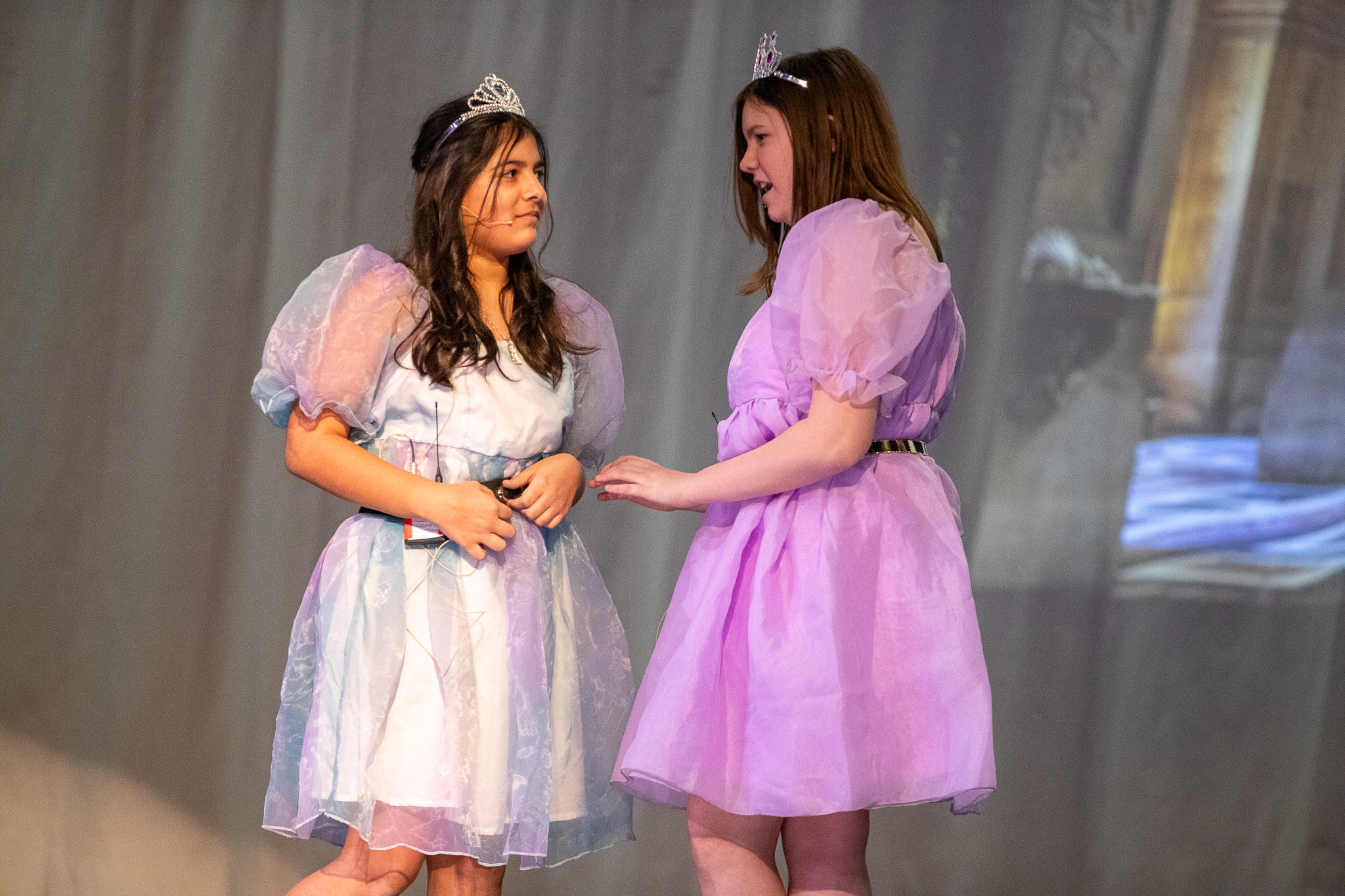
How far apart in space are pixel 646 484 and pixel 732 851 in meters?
0.49

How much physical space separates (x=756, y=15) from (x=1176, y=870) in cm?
219

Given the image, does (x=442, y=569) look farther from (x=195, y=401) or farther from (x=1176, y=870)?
→ (x=1176, y=870)

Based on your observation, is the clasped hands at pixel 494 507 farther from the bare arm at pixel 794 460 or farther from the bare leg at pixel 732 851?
the bare leg at pixel 732 851

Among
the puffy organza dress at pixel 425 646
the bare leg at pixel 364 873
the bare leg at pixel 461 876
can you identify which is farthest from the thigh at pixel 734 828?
the bare leg at pixel 364 873

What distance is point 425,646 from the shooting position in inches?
58.1

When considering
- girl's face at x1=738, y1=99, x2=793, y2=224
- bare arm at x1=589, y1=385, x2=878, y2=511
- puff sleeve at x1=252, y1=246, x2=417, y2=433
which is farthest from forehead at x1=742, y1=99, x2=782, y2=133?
puff sleeve at x1=252, y1=246, x2=417, y2=433

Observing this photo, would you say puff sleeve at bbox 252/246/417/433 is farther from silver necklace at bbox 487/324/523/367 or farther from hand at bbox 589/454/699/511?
hand at bbox 589/454/699/511

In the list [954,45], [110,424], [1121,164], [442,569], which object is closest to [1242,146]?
[1121,164]

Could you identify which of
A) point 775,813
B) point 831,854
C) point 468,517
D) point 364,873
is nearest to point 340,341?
point 468,517

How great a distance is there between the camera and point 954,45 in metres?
2.65

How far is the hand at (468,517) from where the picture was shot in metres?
1.46

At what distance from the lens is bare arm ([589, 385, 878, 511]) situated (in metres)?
1.40

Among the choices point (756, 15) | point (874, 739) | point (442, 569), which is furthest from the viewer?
point (756, 15)

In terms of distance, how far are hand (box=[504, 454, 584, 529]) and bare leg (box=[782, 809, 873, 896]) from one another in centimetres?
51
